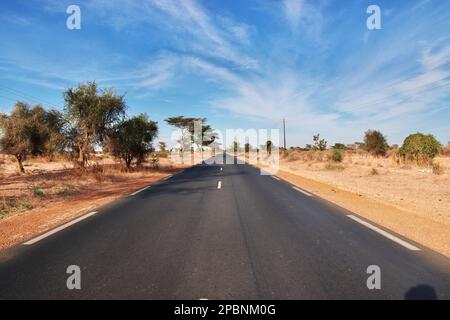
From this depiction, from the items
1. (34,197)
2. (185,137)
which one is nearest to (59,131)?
(34,197)

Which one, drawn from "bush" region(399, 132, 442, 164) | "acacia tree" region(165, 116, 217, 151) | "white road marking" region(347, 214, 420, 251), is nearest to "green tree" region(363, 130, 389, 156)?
"bush" region(399, 132, 442, 164)

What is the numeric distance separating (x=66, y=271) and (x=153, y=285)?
1423mm

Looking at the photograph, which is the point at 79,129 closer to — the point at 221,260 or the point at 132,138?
the point at 132,138

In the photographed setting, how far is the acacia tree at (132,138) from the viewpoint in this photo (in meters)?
22.6

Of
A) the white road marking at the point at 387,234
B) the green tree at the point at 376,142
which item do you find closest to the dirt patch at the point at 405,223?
Result: the white road marking at the point at 387,234

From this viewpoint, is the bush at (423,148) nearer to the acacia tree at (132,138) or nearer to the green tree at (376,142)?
the green tree at (376,142)

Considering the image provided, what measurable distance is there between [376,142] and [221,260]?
2001 inches

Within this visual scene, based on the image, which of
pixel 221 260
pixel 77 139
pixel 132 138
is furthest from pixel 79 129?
pixel 221 260

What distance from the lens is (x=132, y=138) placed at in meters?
23.8

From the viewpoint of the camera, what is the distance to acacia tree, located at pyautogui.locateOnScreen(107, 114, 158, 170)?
74.0 feet

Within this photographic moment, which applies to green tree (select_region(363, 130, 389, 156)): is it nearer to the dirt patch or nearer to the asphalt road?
the dirt patch

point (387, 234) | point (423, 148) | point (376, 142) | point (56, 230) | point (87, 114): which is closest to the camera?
point (387, 234)

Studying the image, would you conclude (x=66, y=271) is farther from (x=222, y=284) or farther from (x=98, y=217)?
(x=98, y=217)

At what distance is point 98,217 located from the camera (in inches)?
308
